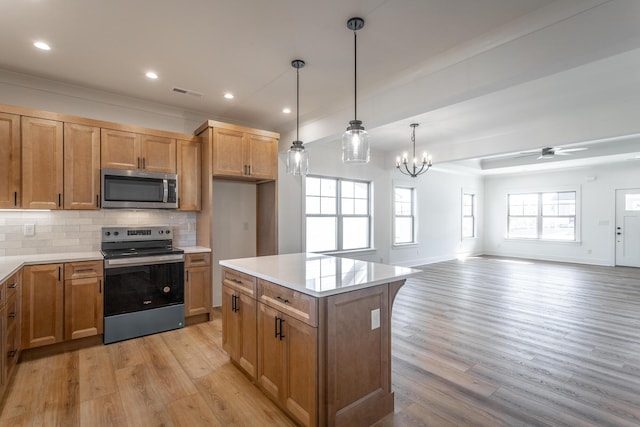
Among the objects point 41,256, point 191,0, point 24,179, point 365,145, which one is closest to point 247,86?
point 191,0

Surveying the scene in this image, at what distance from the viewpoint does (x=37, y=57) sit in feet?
9.50

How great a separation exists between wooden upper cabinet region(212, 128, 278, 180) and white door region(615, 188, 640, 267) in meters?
8.96

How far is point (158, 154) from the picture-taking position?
3.80 metres

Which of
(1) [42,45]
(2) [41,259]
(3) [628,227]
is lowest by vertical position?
(2) [41,259]

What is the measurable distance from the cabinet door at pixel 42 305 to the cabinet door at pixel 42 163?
0.69 metres

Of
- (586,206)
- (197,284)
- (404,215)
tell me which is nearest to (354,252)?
(404,215)

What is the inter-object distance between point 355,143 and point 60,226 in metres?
3.41

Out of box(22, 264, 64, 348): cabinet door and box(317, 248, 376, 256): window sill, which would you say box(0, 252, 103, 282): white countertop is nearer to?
box(22, 264, 64, 348): cabinet door

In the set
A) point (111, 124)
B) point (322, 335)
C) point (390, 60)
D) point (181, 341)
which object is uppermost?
point (390, 60)

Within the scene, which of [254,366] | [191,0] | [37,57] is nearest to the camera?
[191,0]

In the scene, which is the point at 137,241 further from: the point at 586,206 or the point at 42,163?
the point at 586,206

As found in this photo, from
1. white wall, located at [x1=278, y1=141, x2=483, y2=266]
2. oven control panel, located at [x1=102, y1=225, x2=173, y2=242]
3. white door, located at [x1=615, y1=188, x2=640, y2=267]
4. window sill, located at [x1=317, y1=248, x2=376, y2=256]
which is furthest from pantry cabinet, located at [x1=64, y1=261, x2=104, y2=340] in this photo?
white door, located at [x1=615, y1=188, x2=640, y2=267]

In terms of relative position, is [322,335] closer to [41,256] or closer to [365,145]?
[365,145]

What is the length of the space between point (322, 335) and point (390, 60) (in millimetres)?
2491
